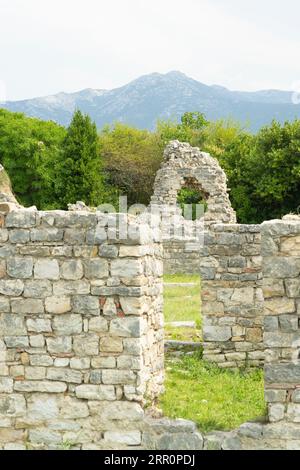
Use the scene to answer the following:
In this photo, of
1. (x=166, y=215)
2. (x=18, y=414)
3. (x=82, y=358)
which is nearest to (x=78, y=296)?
(x=82, y=358)

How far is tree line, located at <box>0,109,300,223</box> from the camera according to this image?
34.9 metres

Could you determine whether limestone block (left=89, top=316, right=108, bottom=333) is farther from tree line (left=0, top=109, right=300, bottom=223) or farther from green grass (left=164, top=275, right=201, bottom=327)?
tree line (left=0, top=109, right=300, bottom=223)

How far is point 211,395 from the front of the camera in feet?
27.6

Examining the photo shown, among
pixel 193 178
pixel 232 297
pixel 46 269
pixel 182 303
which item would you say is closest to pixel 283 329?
pixel 46 269

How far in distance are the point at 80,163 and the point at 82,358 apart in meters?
30.0

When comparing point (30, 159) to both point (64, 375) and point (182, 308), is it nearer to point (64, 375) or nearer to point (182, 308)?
point (182, 308)

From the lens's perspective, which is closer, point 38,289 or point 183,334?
point 38,289

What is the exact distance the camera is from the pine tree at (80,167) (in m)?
36.5

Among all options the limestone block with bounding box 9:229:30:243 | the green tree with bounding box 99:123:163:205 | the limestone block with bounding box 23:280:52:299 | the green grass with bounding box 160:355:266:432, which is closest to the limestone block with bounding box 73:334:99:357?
the limestone block with bounding box 23:280:52:299

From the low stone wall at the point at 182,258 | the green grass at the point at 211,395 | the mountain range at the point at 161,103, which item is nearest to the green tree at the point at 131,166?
the low stone wall at the point at 182,258

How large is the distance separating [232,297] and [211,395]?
201 centimetres

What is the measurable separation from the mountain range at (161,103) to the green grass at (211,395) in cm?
13300

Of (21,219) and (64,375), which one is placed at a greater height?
(21,219)

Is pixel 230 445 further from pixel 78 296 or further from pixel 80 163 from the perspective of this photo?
pixel 80 163
